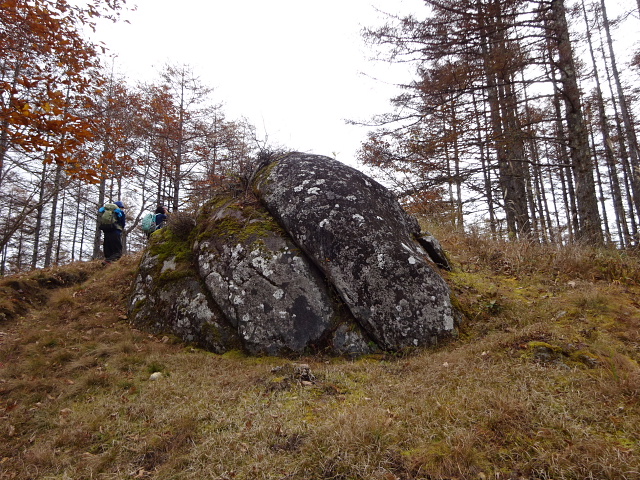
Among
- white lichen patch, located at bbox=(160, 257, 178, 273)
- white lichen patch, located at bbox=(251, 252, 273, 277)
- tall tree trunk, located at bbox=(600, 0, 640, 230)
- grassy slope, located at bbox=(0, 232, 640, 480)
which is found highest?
tall tree trunk, located at bbox=(600, 0, 640, 230)

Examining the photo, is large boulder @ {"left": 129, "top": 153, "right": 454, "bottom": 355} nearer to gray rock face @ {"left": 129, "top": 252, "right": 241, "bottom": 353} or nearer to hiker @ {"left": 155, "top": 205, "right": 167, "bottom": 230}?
gray rock face @ {"left": 129, "top": 252, "right": 241, "bottom": 353}

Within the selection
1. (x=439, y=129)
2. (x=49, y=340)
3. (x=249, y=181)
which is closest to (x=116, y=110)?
(x=249, y=181)

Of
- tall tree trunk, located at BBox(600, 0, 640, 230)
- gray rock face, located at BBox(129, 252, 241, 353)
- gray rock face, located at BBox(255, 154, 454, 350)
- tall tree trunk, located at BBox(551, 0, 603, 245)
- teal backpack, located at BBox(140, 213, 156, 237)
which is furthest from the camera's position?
tall tree trunk, located at BBox(600, 0, 640, 230)

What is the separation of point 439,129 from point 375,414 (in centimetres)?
701

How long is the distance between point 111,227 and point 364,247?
789 cm

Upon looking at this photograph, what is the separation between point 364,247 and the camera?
4.47 m

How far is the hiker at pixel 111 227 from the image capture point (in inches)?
345

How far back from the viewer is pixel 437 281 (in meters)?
4.34

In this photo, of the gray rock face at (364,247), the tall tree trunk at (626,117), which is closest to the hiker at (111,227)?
the gray rock face at (364,247)

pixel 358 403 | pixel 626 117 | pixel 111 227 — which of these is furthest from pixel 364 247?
pixel 626 117

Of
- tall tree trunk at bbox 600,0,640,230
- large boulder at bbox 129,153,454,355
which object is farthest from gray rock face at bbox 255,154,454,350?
tall tree trunk at bbox 600,0,640,230

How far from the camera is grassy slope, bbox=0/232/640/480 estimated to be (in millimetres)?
1875

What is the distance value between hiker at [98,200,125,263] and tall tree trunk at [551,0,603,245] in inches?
437

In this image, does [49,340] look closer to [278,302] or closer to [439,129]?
[278,302]
